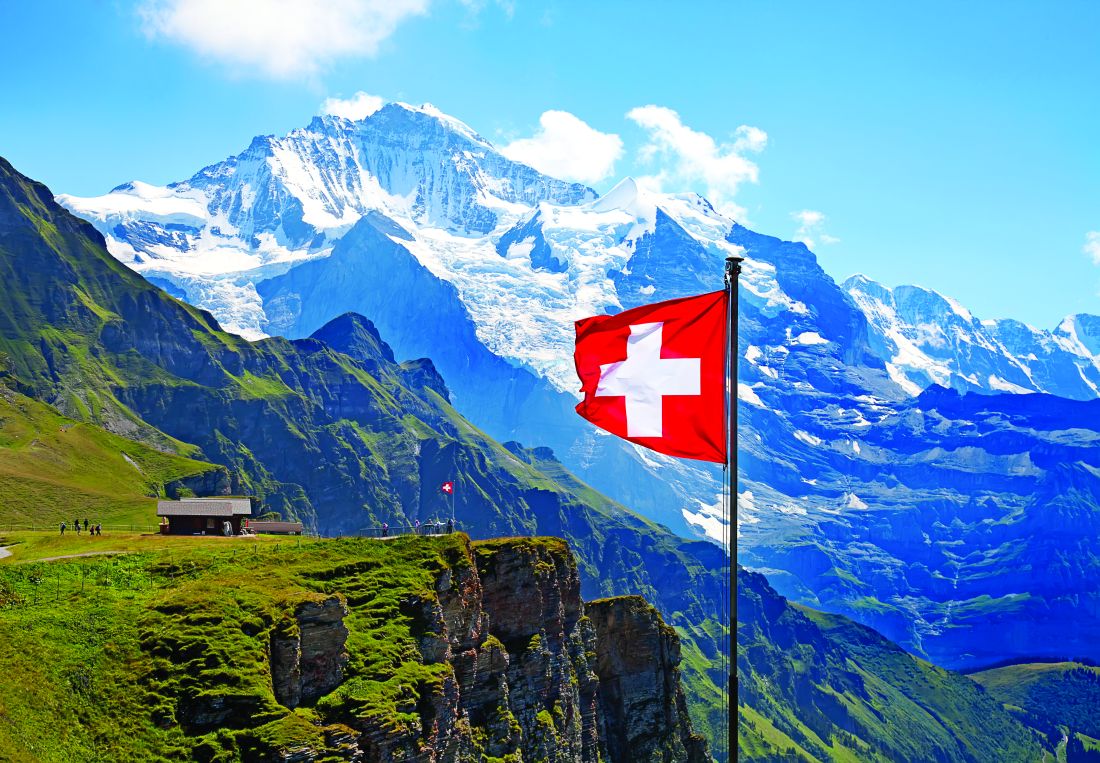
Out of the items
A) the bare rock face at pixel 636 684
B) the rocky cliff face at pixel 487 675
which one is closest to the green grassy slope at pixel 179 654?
the rocky cliff face at pixel 487 675

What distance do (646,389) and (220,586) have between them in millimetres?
58464

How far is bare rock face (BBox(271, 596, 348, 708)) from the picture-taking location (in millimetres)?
84875

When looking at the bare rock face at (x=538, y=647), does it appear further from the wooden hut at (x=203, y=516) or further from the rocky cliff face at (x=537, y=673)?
the wooden hut at (x=203, y=516)

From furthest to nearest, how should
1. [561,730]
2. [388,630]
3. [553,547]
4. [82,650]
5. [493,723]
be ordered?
[553,547]
[561,730]
[493,723]
[388,630]
[82,650]

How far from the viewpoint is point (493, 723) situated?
360 feet

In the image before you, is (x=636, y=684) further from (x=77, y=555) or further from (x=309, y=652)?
(x=77, y=555)

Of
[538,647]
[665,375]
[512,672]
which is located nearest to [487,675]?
[512,672]

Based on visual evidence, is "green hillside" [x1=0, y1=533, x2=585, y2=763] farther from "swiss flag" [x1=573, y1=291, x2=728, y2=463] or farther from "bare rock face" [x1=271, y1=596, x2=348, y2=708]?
"swiss flag" [x1=573, y1=291, x2=728, y2=463]

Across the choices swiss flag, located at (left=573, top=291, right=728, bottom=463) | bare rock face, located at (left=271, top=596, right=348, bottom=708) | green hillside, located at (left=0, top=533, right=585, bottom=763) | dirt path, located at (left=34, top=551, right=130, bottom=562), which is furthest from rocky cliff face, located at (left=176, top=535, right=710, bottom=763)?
swiss flag, located at (left=573, top=291, right=728, bottom=463)

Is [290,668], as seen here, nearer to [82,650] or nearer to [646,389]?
[82,650]

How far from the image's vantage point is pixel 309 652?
88.6 metres

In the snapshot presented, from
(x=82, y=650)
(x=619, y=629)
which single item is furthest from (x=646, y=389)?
(x=619, y=629)

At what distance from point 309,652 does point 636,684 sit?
6870 cm

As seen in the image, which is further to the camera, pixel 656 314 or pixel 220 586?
pixel 220 586
